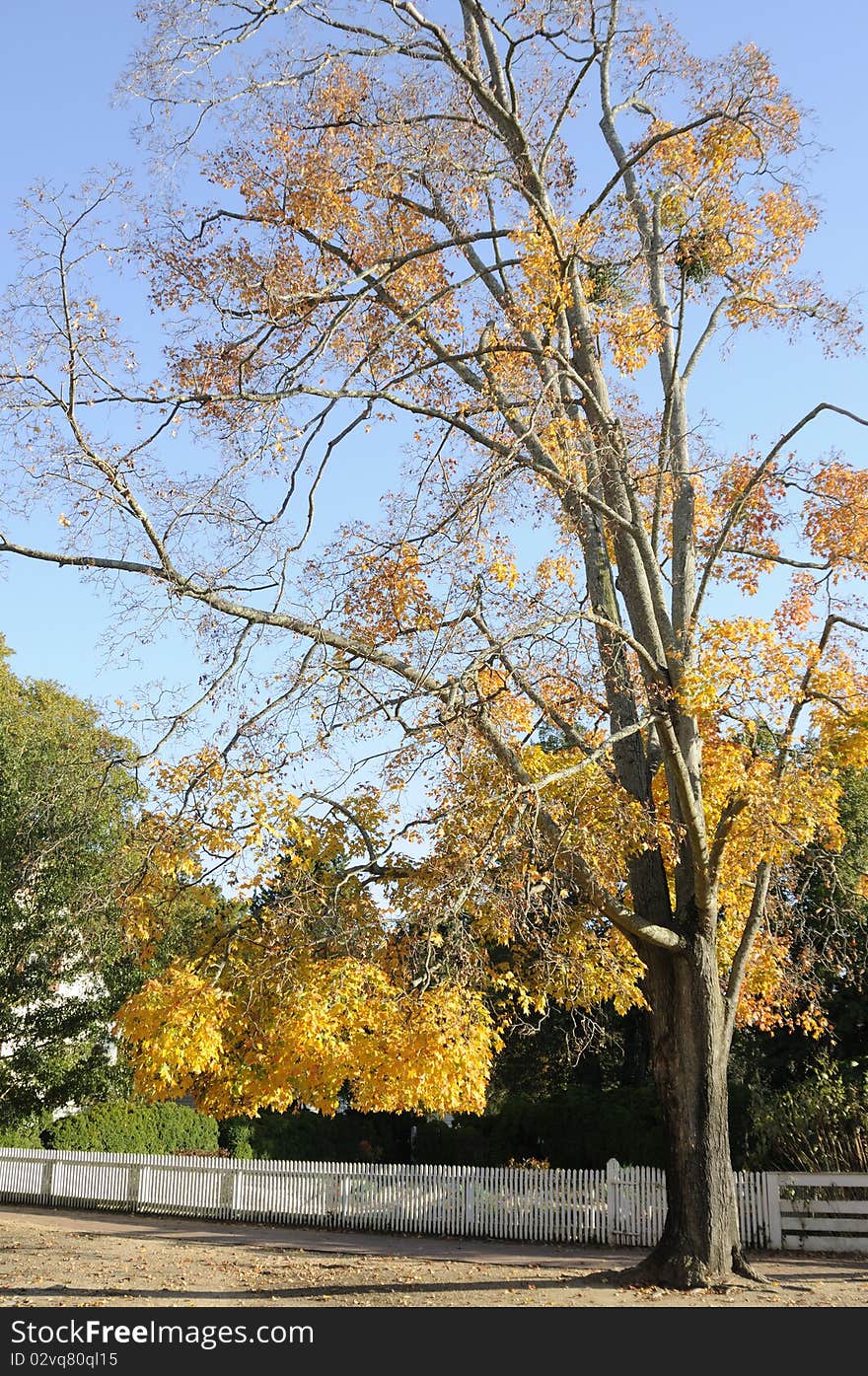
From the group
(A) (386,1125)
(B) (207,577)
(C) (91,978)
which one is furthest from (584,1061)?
(B) (207,577)

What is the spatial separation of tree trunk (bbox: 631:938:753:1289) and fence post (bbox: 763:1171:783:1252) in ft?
21.2

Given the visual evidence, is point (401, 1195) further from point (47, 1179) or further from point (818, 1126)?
point (47, 1179)

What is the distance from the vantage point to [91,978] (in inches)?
993

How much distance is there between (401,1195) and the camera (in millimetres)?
20328

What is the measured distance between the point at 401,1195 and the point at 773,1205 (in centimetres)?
684

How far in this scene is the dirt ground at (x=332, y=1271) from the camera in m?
10.2

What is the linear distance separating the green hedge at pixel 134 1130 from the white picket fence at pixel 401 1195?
128cm

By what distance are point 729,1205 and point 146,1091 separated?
6037mm

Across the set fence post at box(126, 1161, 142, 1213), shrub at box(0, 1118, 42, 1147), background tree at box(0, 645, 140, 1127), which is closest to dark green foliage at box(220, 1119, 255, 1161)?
background tree at box(0, 645, 140, 1127)

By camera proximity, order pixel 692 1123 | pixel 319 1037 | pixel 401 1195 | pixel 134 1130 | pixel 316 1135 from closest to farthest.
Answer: pixel 319 1037 → pixel 692 1123 → pixel 401 1195 → pixel 134 1130 → pixel 316 1135

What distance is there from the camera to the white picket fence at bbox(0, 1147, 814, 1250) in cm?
1720

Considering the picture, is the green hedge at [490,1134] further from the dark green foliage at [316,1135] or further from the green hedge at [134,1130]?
the green hedge at [134,1130]

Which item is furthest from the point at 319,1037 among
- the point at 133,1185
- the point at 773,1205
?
the point at 133,1185
